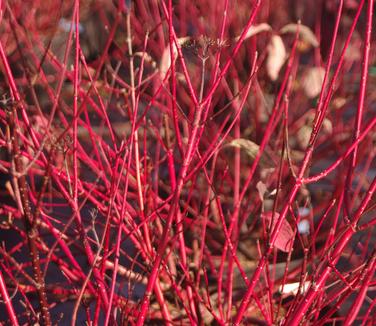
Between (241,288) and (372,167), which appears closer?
(241,288)

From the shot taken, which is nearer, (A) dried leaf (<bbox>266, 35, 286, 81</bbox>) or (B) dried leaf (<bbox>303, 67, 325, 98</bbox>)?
(A) dried leaf (<bbox>266, 35, 286, 81</bbox>)

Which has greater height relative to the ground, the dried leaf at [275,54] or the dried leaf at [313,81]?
the dried leaf at [275,54]

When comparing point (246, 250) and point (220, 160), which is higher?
point (220, 160)

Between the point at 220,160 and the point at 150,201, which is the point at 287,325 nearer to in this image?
the point at 150,201

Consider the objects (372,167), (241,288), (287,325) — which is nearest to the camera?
(287,325)

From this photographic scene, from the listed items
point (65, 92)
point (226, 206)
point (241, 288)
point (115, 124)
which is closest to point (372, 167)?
point (226, 206)

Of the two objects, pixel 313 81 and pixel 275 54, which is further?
pixel 313 81

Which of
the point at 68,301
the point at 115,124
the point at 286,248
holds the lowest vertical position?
the point at 68,301

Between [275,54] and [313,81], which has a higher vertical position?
[275,54]

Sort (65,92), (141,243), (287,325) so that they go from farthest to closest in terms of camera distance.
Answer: (65,92)
(141,243)
(287,325)

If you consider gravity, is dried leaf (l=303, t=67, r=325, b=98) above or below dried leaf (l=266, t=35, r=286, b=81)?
below

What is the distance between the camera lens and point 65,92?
3438 millimetres

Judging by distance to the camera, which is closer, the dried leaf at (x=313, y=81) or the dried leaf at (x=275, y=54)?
the dried leaf at (x=275, y=54)

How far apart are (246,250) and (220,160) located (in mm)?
399
